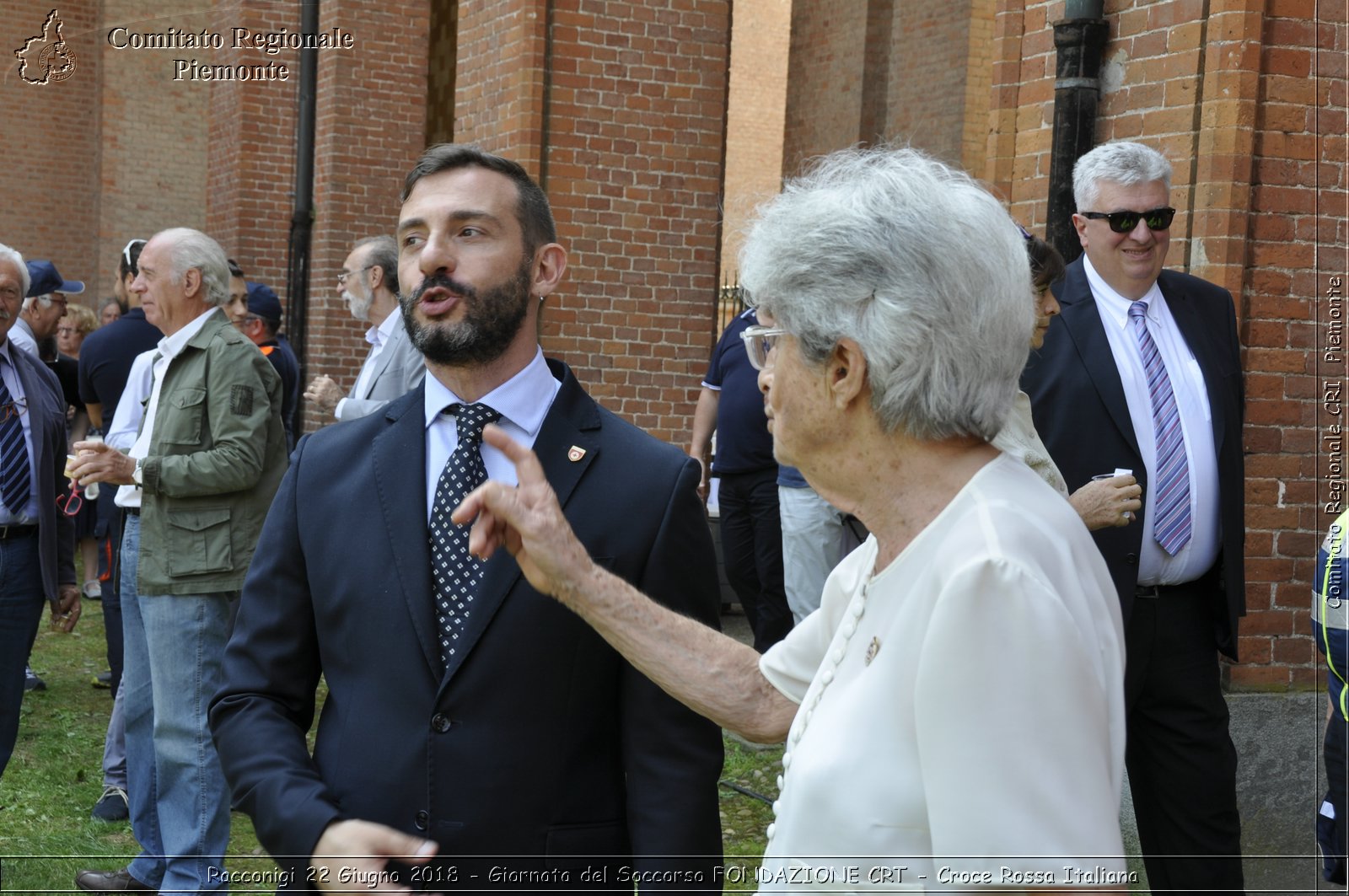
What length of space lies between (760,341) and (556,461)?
55cm

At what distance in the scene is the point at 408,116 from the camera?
541 inches

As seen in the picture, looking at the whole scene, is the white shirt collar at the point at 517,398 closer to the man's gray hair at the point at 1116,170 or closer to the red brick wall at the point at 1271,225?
the man's gray hair at the point at 1116,170

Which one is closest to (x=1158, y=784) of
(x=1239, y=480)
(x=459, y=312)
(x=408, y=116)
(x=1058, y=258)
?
(x=1239, y=480)

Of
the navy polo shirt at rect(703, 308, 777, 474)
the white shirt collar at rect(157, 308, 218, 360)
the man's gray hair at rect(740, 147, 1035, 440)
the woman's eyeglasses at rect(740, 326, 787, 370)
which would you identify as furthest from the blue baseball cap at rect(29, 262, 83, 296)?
the man's gray hair at rect(740, 147, 1035, 440)

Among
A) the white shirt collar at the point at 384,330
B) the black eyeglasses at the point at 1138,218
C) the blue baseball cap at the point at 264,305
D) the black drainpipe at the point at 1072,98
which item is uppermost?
the black drainpipe at the point at 1072,98

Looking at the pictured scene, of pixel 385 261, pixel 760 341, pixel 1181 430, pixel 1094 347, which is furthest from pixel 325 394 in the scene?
pixel 760 341

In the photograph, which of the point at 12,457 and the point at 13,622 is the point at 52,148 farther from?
the point at 13,622

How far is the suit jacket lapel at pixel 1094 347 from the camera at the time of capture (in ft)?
13.3

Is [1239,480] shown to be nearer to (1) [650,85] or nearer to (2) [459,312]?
(2) [459,312]

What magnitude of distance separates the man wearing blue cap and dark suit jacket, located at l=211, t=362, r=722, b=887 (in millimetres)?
5344

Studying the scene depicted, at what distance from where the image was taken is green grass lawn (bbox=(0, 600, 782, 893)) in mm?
5414

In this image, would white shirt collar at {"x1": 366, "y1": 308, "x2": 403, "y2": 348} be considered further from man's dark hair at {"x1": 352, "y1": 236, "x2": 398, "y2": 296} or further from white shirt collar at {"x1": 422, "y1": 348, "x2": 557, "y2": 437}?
white shirt collar at {"x1": 422, "y1": 348, "x2": 557, "y2": 437}

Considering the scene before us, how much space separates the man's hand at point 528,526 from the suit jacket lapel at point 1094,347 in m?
2.43

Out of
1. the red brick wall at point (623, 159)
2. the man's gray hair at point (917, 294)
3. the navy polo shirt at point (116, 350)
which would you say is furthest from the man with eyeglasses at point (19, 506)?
the man's gray hair at point (917, 294)
